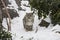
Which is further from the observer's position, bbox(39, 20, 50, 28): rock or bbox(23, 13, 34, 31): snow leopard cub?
bbox(39, 20, 50, 28): rock

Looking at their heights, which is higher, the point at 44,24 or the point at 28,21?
the point at 28,21

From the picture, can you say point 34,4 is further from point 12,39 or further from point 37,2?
point 12,39

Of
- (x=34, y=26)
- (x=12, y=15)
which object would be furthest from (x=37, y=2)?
(x=12, y=15)

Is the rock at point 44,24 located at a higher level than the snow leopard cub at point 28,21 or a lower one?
lower

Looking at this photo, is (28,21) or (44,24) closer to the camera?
(28,21)

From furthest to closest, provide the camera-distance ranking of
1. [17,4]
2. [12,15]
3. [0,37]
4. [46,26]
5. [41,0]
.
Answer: [17,4], [12,15], [46,26], [0,37], [41,0]

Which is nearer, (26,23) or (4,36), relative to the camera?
(4,36)

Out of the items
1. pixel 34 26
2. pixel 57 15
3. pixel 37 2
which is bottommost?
pixel 34 26

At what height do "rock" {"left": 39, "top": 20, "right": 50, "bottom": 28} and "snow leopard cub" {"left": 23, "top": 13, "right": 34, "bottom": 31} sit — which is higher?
"snow leopard cub" {"left": 23, "top": 13, "right": 34, "bottom": 31}

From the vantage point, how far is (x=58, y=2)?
8820mm

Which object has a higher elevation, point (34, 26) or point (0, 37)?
point (0, 37)

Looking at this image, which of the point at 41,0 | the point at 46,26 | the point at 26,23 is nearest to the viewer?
the point at 41,0

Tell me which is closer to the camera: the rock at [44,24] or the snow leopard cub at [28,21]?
the snow leopard cub at [28,21]

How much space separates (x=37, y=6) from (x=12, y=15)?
9829mm
